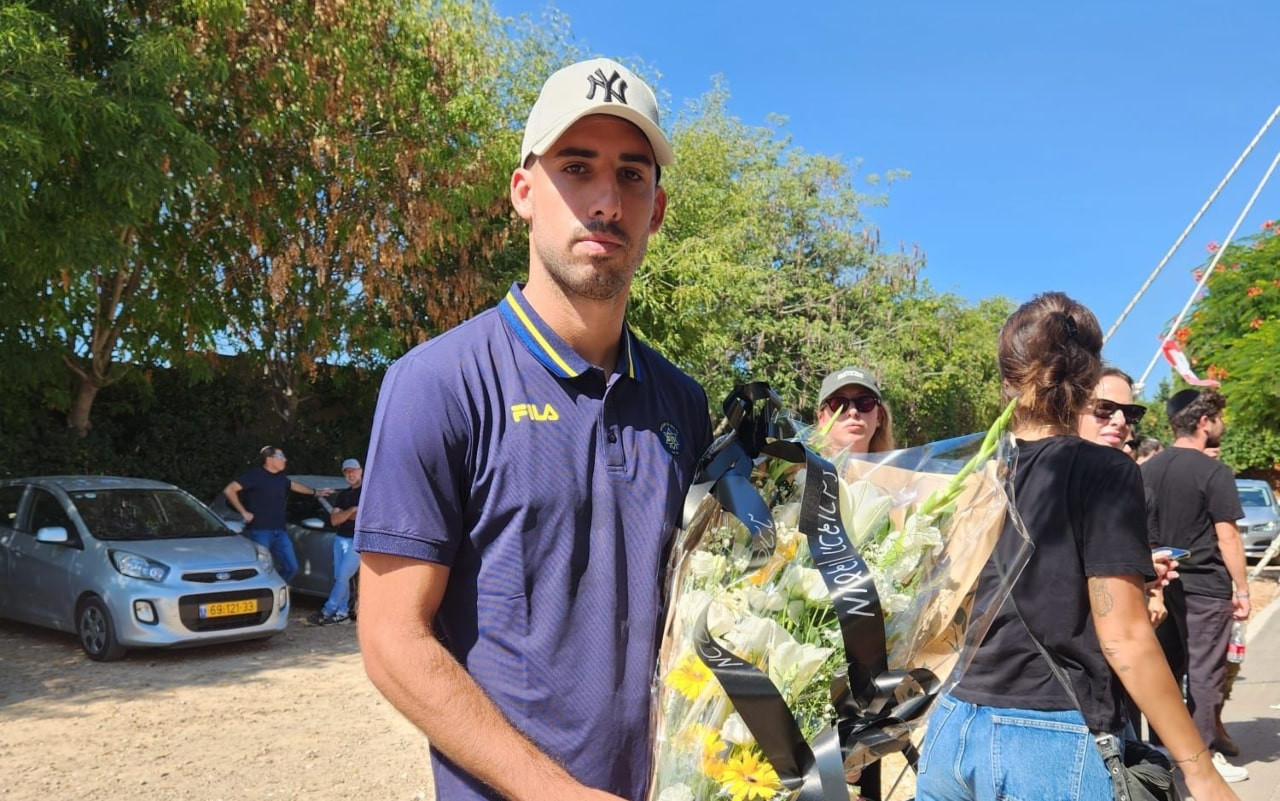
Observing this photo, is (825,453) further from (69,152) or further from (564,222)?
(69,152)

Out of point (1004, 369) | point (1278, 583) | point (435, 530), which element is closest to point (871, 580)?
point (435, 530)

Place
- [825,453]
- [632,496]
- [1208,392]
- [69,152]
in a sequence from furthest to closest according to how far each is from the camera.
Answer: [69,152], [1208,392], [825,453], [632,496]

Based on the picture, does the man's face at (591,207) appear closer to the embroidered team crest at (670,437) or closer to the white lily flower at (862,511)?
the embroidered team crest at (670,437)

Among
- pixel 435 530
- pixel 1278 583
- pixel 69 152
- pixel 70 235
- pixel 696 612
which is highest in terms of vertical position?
pixel 69 152

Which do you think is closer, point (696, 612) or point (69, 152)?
point (696, 612)

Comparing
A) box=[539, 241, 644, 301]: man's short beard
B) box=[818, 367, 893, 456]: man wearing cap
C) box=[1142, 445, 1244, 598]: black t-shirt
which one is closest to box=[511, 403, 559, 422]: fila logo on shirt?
box=[539, 241, 644, 301]: man's short beard

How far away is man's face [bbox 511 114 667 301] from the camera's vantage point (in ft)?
6.01

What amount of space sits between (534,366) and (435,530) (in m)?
0.39

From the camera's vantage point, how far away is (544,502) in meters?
1.70

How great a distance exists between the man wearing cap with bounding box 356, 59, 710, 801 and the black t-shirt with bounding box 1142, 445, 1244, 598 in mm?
5177

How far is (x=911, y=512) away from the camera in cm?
188

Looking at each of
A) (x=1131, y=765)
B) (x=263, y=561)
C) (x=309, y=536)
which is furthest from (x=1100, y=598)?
(x=309, y=536)

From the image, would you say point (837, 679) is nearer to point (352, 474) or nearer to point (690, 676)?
point (690, 676)

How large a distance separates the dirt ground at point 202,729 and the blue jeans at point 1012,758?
3.17m
